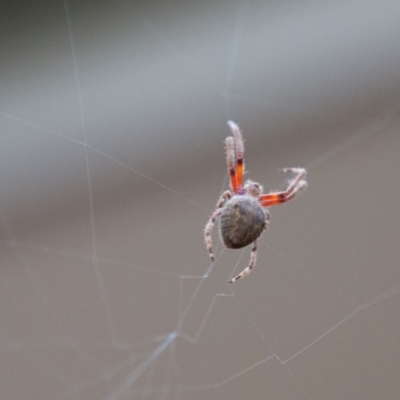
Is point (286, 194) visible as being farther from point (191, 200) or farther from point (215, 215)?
point (191, 200)

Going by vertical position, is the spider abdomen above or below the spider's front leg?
below

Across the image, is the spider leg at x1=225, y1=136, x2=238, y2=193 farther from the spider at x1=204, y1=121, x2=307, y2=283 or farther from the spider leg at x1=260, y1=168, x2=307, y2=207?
the spider leg at x1=260, y1=168, x2=307, y2=207

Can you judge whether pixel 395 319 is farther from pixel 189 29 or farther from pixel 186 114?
pixel 189 29

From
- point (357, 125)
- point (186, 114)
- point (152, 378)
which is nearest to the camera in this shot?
point (152, 378)

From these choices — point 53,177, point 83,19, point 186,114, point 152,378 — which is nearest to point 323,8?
point 186,114

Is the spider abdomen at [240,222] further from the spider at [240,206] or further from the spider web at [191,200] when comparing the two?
the spider web at [191,200]

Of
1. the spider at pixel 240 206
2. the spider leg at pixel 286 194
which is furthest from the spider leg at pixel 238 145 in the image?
the spider leg at pixel 286 194

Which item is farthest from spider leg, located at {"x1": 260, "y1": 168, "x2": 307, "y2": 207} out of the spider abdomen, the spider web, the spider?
the spider web
